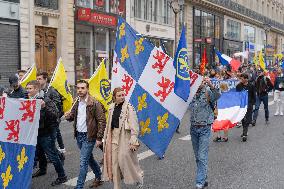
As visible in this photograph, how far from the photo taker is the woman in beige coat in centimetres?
588

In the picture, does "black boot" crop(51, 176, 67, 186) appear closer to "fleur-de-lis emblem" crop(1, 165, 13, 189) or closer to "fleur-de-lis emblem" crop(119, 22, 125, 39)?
"fleur-de-lis emblem" crop(1, 165, 13, 189)

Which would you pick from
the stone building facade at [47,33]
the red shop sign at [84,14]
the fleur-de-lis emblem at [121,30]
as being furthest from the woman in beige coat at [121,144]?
the red shop sign at [84,14]

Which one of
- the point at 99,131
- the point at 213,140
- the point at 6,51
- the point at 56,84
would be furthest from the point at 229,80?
the point at 6,51

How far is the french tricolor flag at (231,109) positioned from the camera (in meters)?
10.8

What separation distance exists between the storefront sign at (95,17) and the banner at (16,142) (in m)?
17.1

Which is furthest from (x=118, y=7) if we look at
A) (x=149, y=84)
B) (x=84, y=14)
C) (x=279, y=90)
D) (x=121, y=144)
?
(x=121, y=144)

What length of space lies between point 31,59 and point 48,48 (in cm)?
157

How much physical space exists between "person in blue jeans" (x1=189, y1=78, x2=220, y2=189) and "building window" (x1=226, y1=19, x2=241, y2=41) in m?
39.2

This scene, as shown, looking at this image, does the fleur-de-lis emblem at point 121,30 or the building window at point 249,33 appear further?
the building window at point 249,33

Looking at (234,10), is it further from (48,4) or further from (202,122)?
(202,122)

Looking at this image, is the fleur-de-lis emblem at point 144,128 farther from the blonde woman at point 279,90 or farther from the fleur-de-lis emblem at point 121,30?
the blonde woman at point 279,90

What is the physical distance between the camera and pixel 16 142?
579 centimetres

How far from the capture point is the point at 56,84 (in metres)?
8.85

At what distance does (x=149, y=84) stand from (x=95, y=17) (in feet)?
55.9
